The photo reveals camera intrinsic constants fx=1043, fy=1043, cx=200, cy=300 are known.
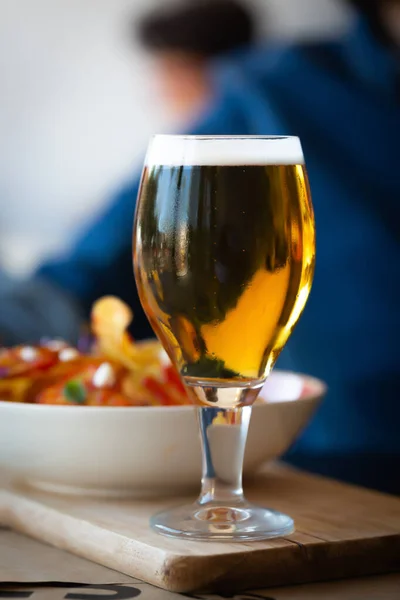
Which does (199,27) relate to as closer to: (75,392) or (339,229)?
(339,229)

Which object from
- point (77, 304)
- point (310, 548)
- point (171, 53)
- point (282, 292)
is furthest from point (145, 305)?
point (171, 53)

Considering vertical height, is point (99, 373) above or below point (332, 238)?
below

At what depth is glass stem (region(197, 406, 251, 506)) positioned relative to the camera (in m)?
0.77

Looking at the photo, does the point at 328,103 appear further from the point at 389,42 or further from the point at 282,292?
the point at 282,292

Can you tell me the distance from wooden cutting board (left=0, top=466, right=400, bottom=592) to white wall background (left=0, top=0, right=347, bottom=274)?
6.27ft

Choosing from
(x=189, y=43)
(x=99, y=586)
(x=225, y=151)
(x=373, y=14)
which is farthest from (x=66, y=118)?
(x=99, y=586)

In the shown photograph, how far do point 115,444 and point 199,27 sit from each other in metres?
2.11

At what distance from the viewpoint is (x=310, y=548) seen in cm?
72

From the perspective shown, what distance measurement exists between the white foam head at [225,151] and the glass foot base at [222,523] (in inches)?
10.2

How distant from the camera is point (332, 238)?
2.74 m

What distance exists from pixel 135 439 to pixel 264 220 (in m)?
0.23

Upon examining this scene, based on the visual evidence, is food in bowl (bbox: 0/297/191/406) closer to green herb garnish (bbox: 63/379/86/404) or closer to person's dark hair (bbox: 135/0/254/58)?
green herb garnish (bbox: 63/379/86/404)

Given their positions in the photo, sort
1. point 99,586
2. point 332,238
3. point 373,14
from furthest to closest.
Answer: point 373,14 → point 332,238 → point 99,586

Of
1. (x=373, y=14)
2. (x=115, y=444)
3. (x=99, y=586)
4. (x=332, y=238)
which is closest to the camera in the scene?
(x=99, y=586)
